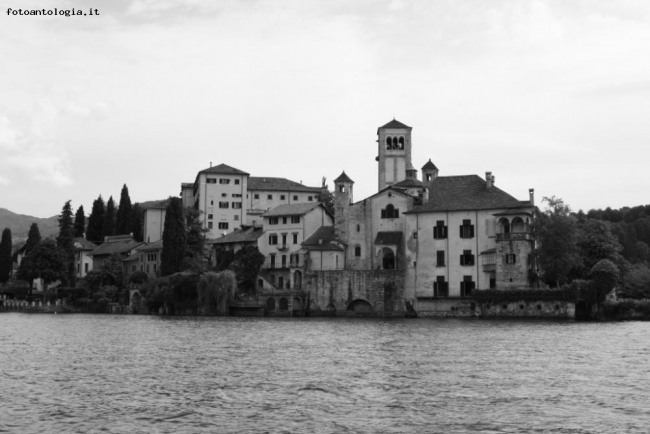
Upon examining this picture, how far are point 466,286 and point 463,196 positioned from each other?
9276 millimetres

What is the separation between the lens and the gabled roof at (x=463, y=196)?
3241 inches

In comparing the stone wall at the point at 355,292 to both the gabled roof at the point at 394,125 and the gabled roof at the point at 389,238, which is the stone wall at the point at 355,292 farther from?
the gabled roof at the point at 394,125

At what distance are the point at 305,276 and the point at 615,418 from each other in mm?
66241

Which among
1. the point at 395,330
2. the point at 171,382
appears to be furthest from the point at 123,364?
the point at 395,330

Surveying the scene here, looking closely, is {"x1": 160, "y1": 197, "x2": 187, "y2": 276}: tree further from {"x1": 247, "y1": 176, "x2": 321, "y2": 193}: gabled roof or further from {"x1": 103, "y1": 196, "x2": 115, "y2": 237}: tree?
{"x1": 103, "y1": 196, "x2": 115, "y2": 237}: tree

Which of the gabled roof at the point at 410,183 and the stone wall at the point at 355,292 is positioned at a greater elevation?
the gabled roof at the point at 410,183

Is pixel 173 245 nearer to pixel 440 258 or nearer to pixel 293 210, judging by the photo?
pixel 293 210

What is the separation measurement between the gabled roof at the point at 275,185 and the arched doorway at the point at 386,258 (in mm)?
44477

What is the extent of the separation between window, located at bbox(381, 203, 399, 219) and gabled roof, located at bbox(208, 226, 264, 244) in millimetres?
17707

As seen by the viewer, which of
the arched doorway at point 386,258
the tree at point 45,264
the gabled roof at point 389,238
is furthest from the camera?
the tree at point 45,264

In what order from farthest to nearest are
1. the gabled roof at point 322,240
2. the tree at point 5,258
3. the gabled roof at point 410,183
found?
the tree at point 5,258, the gabled roof at point 410,183, the gabled roof at point 322,240

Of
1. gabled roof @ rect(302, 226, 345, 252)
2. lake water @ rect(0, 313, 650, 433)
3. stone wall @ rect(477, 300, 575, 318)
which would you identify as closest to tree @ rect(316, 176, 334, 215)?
gabled roof @ rect(302, 226, 345, 252)

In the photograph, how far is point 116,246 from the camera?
12606 cm

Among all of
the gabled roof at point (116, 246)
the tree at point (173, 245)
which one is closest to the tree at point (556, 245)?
the tree at point (173, 245)
